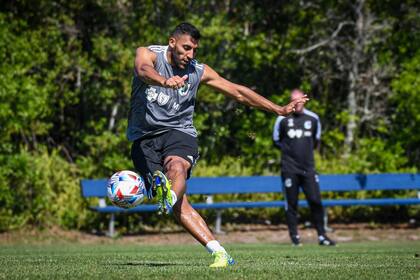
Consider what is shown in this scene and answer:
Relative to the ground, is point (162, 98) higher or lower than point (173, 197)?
higher

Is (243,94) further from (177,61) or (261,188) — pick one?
(261,188)

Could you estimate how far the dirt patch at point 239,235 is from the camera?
16406 mm

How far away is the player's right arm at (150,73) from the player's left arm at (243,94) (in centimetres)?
62

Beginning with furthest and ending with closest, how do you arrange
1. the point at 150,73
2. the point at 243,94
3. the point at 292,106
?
1. the point at 243,94
2. the point at 292,106
3. the point at 150,73

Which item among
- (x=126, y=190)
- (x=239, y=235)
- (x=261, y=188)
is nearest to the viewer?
(x=126, y=190)

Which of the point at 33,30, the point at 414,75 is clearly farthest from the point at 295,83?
the point at 33,30

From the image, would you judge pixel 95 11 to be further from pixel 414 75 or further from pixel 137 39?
pixel 414 75

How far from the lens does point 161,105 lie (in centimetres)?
765

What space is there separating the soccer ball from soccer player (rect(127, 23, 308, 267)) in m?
0.15

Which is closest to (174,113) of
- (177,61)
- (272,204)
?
(177,61)

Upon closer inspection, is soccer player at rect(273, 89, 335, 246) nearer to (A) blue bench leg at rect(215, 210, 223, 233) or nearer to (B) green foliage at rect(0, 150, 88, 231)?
(A) blue bench leg at rect(215, 210, 223, 233)

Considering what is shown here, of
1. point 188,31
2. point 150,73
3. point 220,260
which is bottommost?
point 220,260

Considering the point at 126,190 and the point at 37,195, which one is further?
the point at 37,195

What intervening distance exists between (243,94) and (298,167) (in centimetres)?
659
